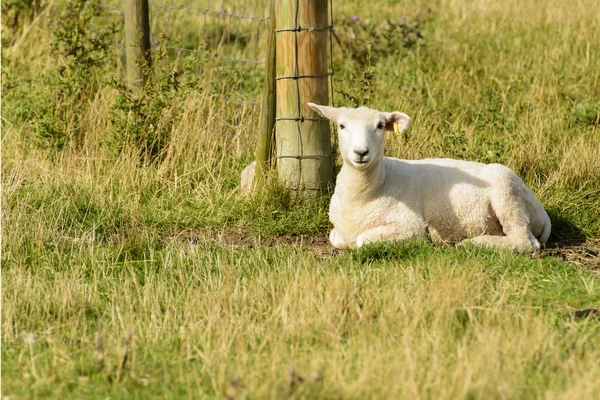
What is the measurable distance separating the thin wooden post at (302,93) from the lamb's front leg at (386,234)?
0.88 meters

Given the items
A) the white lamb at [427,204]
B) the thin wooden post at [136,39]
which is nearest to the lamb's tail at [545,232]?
the white lamb at [427,204]

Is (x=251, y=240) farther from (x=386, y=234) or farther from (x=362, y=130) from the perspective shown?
(x=362, y=130)

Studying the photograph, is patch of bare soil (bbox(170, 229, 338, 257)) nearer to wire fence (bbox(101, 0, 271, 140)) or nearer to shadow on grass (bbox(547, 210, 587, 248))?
wire fence (bbox(101, 0, 271, 140))

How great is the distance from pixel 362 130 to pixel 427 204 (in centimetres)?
78

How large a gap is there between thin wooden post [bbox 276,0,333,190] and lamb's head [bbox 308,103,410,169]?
0.62 m

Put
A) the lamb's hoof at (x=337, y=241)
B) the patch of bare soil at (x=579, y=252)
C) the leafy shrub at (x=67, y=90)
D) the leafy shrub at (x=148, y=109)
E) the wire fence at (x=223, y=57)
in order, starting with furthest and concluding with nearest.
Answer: the wire fence at (x=223, y=57) → the leafy shrub at (x=67, y=90) → the leafy shrub at (x=148, y=109) → the lamb's hoof at (x=337, y=241) → the patch of bare soil at (x=579, y=252)

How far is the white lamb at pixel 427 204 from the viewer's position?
6.05 m

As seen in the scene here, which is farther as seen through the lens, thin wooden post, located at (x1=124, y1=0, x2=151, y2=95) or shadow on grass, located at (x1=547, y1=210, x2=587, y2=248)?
thin wooden post, located at (x1=124, y1=0, x2=151, y2=95)

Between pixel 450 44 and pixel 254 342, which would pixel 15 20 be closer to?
pixel 450 44

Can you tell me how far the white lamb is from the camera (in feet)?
19.9

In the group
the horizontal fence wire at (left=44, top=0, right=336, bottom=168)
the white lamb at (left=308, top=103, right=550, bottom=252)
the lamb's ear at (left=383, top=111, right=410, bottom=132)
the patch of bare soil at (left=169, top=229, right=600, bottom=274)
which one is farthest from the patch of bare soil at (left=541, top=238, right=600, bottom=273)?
the horizontal fence wire at (left=44, top=0, right=336, bottom=168)

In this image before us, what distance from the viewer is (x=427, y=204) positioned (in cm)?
621

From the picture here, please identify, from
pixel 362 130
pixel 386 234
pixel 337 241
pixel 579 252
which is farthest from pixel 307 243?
pixel 579 252

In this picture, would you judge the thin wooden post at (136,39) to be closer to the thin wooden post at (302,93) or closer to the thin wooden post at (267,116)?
the thin wooden post at (267,116)
